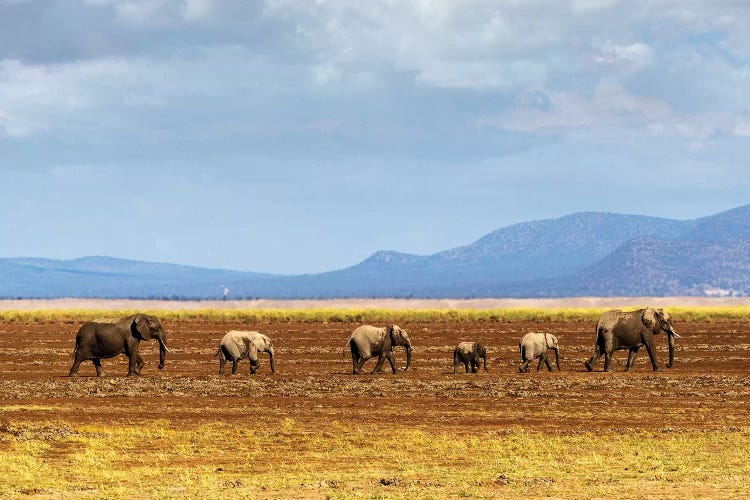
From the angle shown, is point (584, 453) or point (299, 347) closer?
point (584, 453)

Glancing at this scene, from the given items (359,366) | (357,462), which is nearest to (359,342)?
(359,366)

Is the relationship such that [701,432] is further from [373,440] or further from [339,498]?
[339,498]

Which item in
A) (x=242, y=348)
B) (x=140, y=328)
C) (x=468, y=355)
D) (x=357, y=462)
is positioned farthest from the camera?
(x=468, y=355)

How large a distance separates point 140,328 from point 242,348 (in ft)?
10.9

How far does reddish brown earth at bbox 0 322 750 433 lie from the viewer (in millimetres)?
30891

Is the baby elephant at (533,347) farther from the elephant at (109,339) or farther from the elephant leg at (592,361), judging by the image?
the elephant at (109,339)

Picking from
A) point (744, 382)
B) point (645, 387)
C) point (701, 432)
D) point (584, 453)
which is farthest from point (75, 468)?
point (744, 382)

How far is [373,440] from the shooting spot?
26.8 m

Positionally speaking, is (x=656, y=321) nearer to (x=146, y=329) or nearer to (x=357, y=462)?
(x=146, y=329)

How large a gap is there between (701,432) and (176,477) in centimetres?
1161

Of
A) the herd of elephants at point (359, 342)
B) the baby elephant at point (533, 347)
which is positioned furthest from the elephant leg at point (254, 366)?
Answer: the baby elephant at point (533, 347)

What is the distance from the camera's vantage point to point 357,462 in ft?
78.2

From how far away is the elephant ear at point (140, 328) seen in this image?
1693 inches

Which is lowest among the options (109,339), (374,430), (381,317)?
(374,430)
